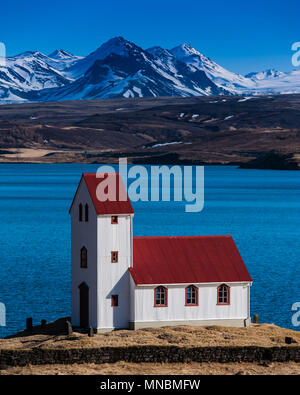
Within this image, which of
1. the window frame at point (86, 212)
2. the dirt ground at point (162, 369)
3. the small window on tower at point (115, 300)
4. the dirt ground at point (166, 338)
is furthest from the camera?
the window frame at point (86, 212)

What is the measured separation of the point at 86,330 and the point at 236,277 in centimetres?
653

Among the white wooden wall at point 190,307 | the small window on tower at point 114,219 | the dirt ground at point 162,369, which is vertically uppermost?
the small window on tower at point 114,219

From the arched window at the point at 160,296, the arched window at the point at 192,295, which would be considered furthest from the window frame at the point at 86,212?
the arched window at the point at 192,295

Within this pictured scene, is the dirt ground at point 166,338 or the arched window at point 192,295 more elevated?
the arched window at point 192,295

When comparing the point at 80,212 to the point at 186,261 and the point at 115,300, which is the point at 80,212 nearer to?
the point at 115,300

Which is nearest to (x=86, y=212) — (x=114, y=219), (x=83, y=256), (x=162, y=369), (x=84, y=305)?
(x=114, y=219)

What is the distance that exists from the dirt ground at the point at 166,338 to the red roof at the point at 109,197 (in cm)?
486

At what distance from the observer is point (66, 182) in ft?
592

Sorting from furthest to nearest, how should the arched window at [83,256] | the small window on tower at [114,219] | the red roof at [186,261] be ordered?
1. the arched window at [83,256]
2. the red roof at [186,261]
3. the small window on tower at [114,219]

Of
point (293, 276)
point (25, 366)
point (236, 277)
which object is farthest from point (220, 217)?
point (25, 366)

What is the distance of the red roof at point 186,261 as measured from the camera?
33312mm

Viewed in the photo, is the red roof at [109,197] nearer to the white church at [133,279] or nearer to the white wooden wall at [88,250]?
the white church at [133,279]

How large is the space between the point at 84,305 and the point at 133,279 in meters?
2.52

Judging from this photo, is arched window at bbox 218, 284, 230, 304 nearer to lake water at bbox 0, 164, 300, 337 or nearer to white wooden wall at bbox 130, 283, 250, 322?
white wooden wall at bbox 130, 283, 250, 322
